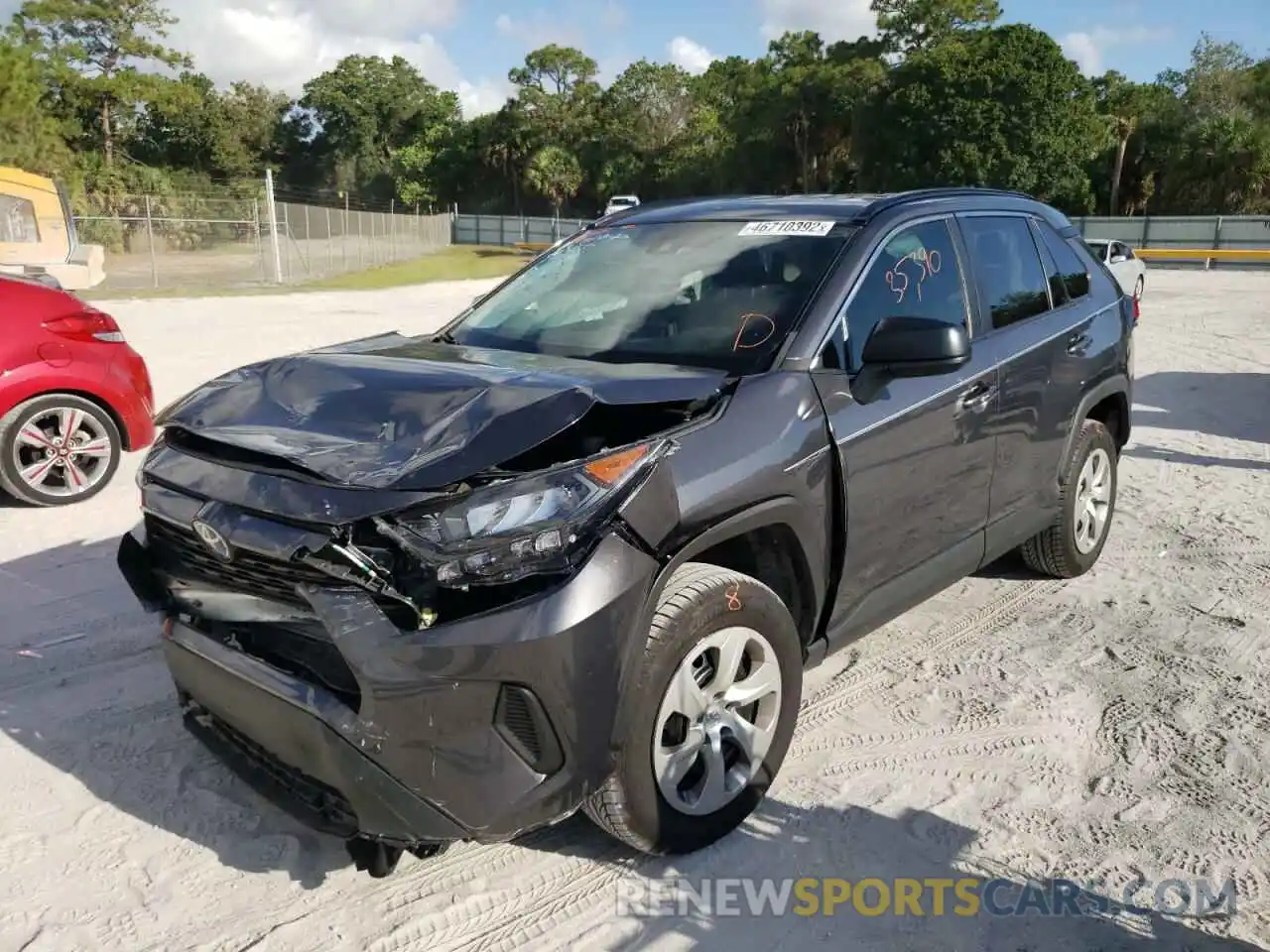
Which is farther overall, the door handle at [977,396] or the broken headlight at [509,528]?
the door handle at [977,396]

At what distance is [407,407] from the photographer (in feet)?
9.50

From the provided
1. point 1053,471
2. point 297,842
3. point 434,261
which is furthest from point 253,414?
point 434,261

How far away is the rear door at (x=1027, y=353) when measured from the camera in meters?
4.29

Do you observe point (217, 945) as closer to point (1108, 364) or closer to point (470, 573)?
point (470, 573)

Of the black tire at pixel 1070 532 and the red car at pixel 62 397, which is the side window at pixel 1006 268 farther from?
the red car at pixel 62 397

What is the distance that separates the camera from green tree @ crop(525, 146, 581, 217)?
6312cm

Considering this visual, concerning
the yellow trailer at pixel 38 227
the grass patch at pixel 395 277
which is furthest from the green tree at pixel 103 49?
the yellow trailer at pixel 38 227

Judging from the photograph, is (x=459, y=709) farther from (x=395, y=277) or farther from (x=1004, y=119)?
(x=1004, y=119)

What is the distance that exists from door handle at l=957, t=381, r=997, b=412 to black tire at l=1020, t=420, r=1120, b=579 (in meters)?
Answer: 1.01

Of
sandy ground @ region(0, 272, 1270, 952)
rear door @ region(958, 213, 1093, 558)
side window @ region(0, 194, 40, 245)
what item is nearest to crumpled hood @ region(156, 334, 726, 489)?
sandy ground @ region(0, 272, 1270, 952)

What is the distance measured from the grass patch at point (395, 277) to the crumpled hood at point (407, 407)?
21.2m

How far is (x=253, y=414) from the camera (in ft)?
9.91

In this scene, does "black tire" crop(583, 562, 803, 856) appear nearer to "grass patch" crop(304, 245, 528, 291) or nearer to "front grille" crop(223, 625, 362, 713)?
"front grille" crop(223, 625, 362, 713)

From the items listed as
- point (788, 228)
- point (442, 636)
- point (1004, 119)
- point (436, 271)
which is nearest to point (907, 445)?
point (788, 228)
